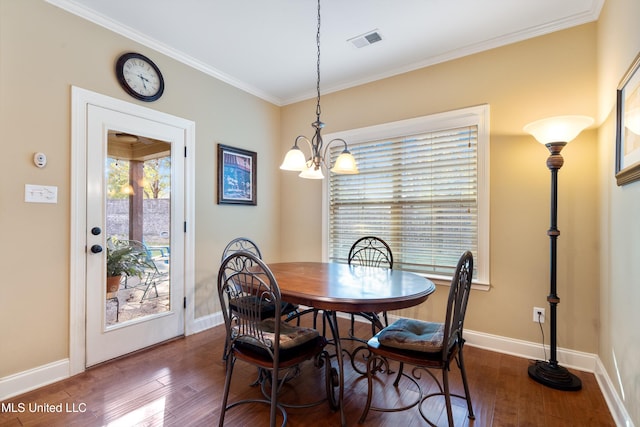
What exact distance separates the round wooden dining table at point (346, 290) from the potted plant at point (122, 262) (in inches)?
48.3

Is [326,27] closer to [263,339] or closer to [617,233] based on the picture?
[263,339]

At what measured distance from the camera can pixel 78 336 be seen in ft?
7.49

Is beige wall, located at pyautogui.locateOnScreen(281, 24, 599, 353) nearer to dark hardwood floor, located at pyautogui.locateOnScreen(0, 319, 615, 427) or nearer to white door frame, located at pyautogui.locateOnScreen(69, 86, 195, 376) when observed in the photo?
dark hardwood floor, located at pyautogui.locateOnScreen(0, 319, 615, 427)

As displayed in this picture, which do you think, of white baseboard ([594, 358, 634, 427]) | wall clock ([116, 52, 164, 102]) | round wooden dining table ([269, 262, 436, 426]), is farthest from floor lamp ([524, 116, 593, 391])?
wall clock ([116, 52, 164, 102])

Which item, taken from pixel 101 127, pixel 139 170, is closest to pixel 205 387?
pixel 139 170

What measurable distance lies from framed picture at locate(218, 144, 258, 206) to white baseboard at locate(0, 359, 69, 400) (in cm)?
183

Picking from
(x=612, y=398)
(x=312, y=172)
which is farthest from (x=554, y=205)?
(x=312, y=172)

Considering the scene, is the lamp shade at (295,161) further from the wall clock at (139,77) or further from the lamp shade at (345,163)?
the wall clock at (139,77)

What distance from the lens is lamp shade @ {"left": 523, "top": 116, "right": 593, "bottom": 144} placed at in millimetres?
2017

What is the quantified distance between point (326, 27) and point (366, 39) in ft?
1.27

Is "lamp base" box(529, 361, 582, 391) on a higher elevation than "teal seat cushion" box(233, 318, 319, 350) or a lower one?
lower

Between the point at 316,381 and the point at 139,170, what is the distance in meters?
2.27

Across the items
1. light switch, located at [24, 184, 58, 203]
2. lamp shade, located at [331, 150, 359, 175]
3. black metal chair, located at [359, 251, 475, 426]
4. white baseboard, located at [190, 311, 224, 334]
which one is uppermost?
lamp shade, located at [331, 150, 359, 175]

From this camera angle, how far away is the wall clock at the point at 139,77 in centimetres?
251
